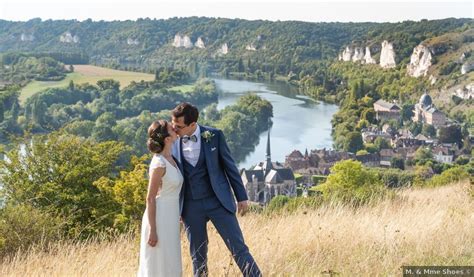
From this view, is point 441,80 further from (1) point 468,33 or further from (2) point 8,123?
(2) point 8,123

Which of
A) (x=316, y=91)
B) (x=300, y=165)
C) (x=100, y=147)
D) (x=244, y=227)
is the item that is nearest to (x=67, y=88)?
(x=316, y=91)

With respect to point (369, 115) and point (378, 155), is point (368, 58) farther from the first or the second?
point (378, 155)

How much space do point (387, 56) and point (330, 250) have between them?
62.7 metres

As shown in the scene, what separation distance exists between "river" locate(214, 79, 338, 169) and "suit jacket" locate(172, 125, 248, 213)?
84.6ft

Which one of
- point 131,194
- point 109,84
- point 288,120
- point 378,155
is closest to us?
point 131,194

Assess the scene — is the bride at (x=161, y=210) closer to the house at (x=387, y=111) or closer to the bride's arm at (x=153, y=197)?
the bride's arm at (x=153, y=197)

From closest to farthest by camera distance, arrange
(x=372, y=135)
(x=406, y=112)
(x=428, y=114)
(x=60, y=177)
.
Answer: (x=60, y=177) → (x=372, y=135) → (x=428, y=114) → (x=406, y=112)

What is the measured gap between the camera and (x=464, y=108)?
41875 mm

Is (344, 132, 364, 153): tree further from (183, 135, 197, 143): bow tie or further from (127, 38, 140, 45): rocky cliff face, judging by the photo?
(127, 38, 140, 45): rocky cliff face

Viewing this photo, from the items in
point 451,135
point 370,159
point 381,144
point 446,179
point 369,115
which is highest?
point 446,179

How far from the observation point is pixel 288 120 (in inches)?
1572

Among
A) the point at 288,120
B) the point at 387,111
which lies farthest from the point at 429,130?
the point at 288,120

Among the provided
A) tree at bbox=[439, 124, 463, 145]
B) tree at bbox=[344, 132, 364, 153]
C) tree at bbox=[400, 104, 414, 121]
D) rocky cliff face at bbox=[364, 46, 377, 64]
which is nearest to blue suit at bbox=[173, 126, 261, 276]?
tree at bbox=[344, 132, 364, 153]

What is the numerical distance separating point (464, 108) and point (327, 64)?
28294 mm
